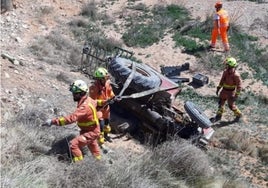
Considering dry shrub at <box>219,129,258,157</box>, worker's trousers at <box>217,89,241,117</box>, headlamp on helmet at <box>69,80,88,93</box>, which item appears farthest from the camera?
worker's trousers at <box>217,89,241,117</box>

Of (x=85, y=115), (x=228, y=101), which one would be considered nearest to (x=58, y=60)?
(x=228, y=101)

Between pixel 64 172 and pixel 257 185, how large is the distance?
4.45 meters

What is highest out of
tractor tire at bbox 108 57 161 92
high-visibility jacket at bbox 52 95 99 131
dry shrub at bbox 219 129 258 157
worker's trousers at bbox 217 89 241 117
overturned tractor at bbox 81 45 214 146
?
high-visibility jacket at bbox 52 95 99 131

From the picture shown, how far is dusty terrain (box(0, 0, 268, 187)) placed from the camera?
1132cm

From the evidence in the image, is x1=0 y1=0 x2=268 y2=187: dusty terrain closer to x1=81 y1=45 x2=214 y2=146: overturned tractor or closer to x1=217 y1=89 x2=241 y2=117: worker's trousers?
x1=81 y1=45 x2=214 y2=146: overturned tractor

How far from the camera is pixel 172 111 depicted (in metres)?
11.1

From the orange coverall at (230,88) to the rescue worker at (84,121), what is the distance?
515 centimetres

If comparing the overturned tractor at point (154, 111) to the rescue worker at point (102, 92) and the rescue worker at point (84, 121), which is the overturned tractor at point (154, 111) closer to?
the rescue worker at point (102, 92)

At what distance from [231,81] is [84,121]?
5400 mm

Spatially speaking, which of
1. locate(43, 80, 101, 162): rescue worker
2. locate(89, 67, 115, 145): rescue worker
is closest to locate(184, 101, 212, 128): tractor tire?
locate(89, 67, 115, 145): rescue worker

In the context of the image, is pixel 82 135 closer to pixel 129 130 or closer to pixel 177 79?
pixel 129 130

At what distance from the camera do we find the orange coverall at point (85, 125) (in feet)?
27.8

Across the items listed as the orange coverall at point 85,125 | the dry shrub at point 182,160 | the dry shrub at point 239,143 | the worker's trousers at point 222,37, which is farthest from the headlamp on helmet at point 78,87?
the worker's trousers at point 222,37

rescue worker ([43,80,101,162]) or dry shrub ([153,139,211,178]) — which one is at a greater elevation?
rescue worker ([43,80,101,162])
